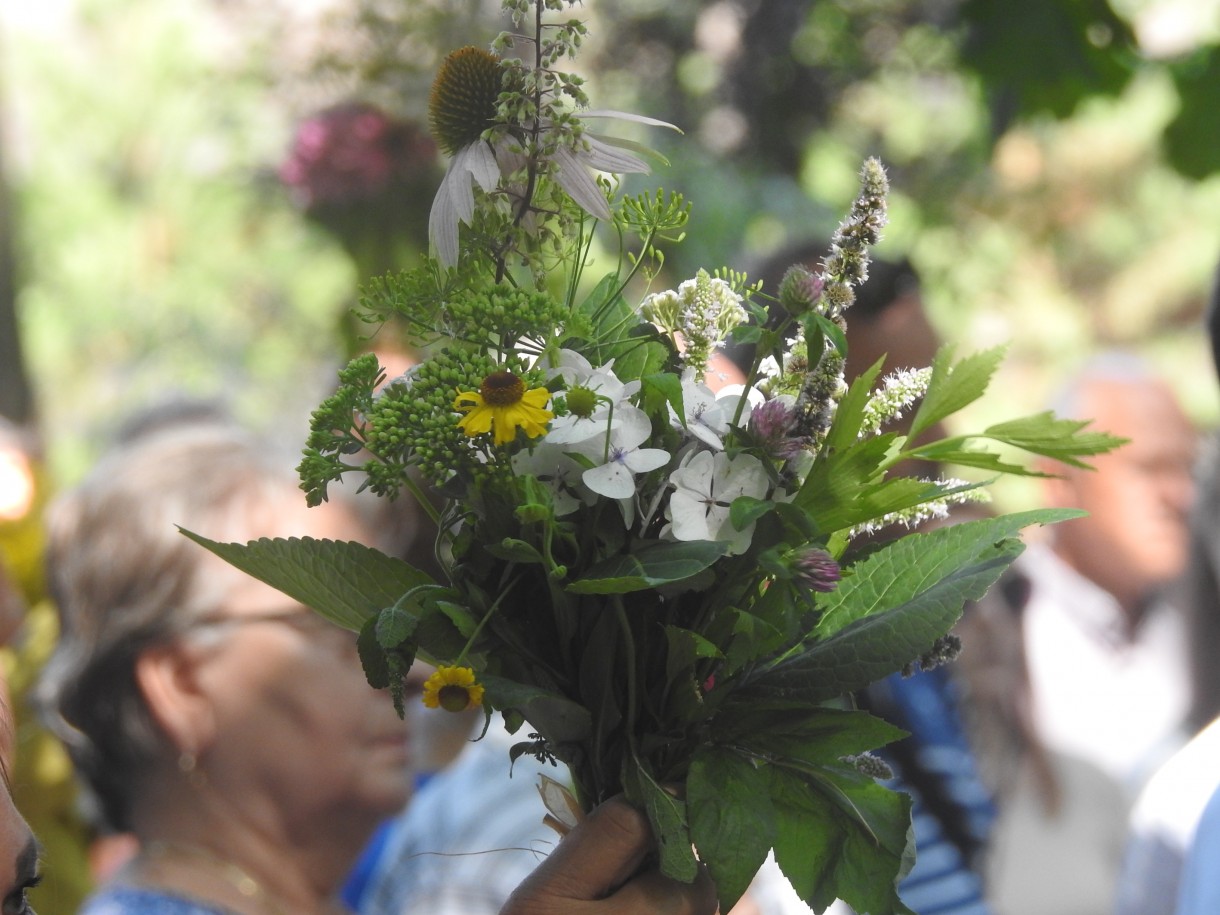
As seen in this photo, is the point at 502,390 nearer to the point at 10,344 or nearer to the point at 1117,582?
the point at 1117,582

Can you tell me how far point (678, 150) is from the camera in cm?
404

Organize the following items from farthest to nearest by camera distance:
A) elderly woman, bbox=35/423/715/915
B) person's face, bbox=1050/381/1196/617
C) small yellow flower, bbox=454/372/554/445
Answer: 1. person's face, bbox=1050/381/1196/617
2. elderly woman, bbox=35/423/715/915
3. small yellow flower, bbox=454/372/554/445

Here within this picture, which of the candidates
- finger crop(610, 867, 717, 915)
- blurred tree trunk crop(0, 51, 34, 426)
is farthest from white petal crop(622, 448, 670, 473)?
blurred tree trunk crop(0, 51, 34, 426)

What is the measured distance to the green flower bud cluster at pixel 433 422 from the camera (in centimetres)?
99

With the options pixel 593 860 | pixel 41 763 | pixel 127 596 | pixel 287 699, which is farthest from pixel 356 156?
pixel 593 860

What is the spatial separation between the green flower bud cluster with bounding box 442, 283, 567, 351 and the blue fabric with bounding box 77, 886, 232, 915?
1.09m

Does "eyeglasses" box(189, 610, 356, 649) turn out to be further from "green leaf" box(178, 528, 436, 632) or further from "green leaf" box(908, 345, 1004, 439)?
"green leaf" box(908, 345, 1004, 439)

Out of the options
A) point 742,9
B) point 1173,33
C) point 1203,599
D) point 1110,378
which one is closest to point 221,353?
point 742,9

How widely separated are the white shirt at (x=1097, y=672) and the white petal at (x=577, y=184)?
9.43 feet

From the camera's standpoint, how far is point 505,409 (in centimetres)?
97

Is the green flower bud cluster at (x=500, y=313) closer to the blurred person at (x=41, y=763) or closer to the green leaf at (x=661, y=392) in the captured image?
the green leaf at (x=661, y=392)

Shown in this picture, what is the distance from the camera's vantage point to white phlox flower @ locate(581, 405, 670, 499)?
984 millimetres

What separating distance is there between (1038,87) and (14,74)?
364 inches

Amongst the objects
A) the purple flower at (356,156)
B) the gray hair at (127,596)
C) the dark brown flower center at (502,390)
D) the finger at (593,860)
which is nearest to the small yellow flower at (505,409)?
the dark brown flower center at (502,390)
